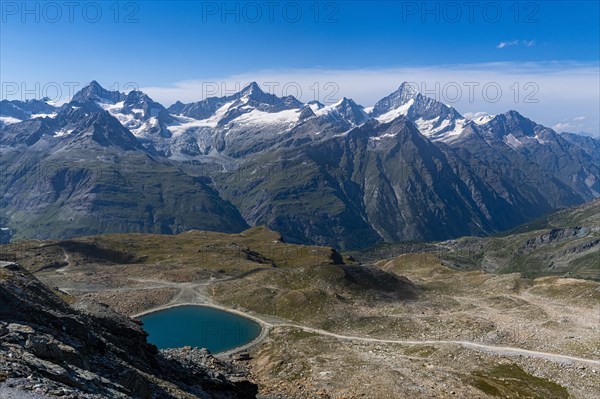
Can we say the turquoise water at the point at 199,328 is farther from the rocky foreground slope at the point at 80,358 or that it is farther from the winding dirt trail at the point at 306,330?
the rocky foreground slope at the point at 80,358

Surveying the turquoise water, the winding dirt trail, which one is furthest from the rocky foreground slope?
the turquoise water

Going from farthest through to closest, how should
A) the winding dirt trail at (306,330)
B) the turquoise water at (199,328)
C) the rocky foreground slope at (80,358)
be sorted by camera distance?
the turquoise water at (199,328), the winding dirt trail at (306,330), the rocky foreground slope at (80,358)

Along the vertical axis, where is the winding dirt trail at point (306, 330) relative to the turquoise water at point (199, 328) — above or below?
above

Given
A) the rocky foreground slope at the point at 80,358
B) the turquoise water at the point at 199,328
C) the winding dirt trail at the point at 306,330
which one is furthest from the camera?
the turquoise water at the point at 199,328

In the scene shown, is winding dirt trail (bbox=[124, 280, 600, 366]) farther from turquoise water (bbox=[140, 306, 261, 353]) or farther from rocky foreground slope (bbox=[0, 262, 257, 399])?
rocky foreground slope (bbox=[0, 262, 257, 399])

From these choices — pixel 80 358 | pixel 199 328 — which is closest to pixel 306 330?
pixel 199 328

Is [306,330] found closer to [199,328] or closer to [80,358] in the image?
[199,328]

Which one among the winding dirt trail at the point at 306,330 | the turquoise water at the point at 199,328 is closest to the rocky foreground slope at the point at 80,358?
the winding dirt trail at the point at 306,330
